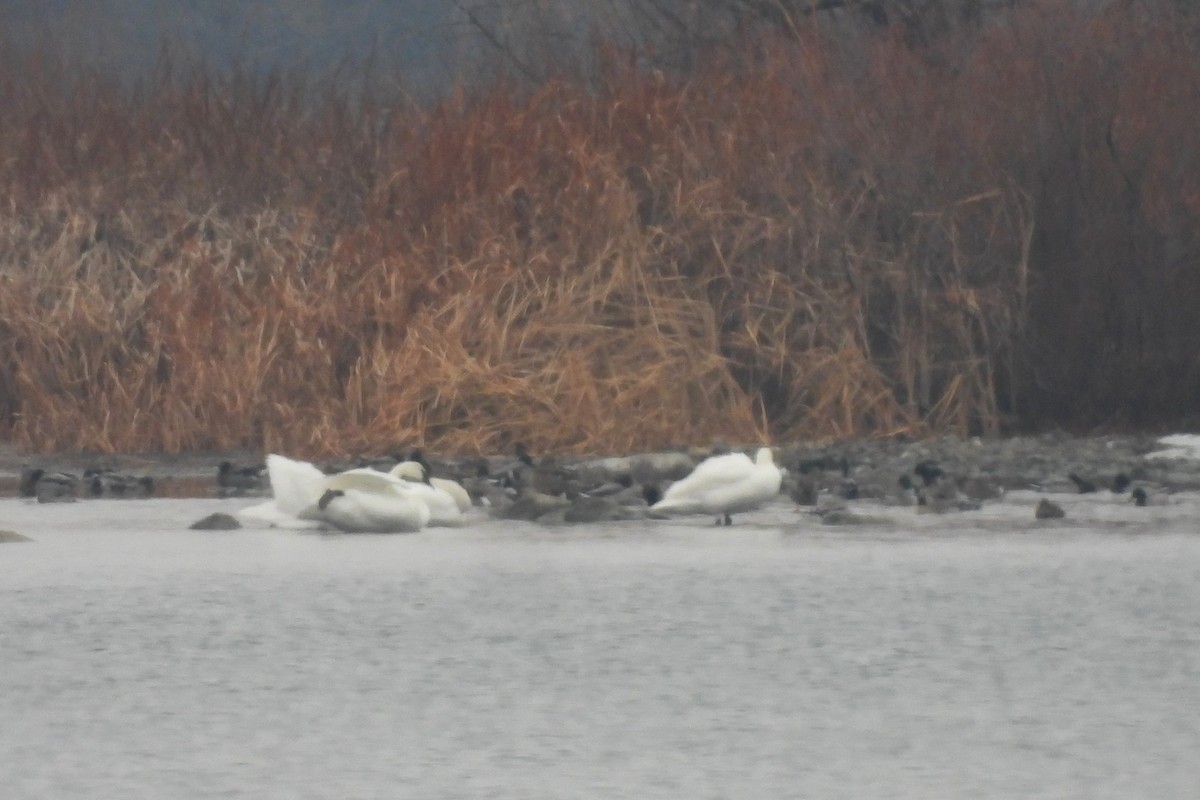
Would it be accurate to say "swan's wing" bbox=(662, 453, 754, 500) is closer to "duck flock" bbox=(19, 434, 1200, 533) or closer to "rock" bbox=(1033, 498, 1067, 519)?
"duck flock" bbox=(19, 434, 1200, 533)

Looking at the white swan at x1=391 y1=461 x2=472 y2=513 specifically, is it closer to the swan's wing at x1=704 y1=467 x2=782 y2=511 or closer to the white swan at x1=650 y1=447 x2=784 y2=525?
the white swan at x1=650 y1=447 x2=784 y2=525

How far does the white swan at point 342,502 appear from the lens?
926cm

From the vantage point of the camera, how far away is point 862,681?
231 inches

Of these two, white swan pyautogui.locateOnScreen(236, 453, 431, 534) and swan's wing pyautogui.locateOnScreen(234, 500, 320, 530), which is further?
swan's wing pyautogui.locateOnScreen(234, 500, 320, 530)

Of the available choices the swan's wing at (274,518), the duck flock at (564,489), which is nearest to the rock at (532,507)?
the duck flock at (564,489)

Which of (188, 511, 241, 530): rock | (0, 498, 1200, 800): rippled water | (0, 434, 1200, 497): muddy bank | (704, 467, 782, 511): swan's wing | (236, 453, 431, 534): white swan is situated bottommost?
(0, 498, 1200, 800): rippled water

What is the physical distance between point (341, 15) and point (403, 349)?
28.4 meters

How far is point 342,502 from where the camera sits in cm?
927

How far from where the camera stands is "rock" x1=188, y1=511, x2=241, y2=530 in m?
9.38

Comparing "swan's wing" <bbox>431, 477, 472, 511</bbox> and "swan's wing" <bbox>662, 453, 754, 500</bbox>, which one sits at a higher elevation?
"swan's wing" <bbox>662, 453, 754, 500</bbox>

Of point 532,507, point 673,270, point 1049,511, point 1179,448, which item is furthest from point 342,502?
point 1179,448

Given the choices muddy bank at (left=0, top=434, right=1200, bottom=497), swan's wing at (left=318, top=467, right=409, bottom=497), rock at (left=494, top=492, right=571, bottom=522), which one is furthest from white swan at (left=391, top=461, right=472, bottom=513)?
muddy bank at (left=0, top=434, right=1200, bottom=497)

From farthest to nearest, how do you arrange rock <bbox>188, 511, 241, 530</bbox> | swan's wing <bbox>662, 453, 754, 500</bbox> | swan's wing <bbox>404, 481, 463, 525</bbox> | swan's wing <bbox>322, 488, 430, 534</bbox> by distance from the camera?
swan's wing <bbox>662, 453, 754, 500</bbox> < swan's wing <bbox>404, 481, 463, 525</bbox> < rock <bbox>188, 511, 241, 530</bbox> < swan's wing <bbox>322, 488, 430, 534</bbox>

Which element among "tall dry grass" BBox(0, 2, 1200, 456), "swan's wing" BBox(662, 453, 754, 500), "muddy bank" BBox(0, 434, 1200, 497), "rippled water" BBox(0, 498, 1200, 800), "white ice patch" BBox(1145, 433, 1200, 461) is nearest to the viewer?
"rippled water" BBox(0, 498, 1200, 800)
